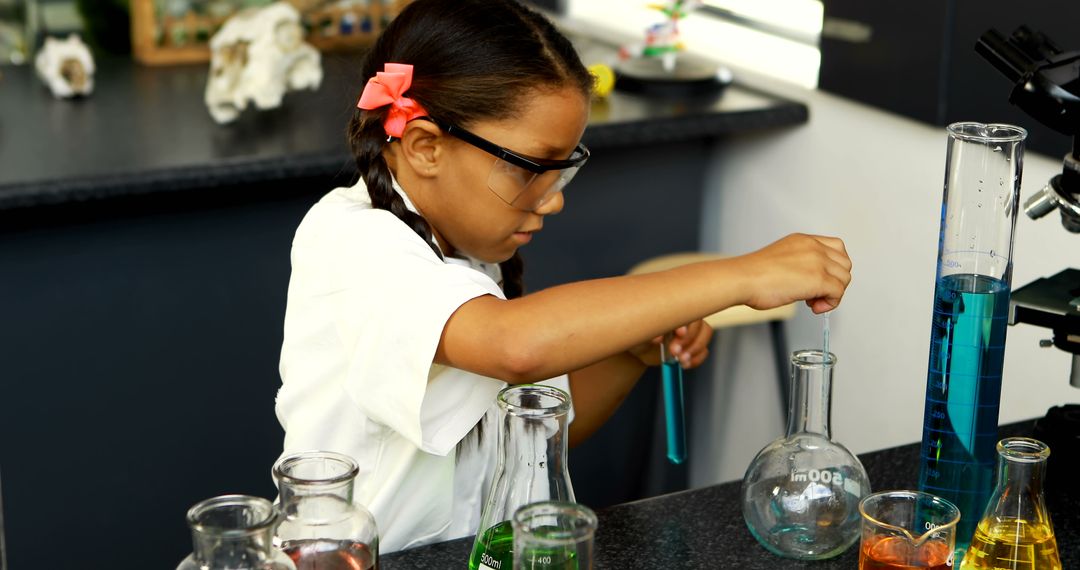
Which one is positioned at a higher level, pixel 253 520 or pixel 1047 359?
pixel 253 520

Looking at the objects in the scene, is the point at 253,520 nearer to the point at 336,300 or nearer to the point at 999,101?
the point at 336,300

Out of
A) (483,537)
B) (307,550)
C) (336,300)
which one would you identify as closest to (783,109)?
(336,300)

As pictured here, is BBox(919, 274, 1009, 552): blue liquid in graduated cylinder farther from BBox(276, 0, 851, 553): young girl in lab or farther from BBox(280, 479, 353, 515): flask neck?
BBox(280, 479, 353, 515): flask neck

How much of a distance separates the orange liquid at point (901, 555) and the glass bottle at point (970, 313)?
0.46ft

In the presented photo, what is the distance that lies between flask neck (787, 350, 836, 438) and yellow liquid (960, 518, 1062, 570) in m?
0.16

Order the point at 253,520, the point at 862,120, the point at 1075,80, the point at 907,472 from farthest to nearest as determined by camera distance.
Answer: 1. the point at 862,120
2. the point at 907,472
3. the point at 1075,80
4. the point at 253,520

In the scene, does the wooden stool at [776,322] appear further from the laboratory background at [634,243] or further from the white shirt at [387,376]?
the white shirt at [387,376]

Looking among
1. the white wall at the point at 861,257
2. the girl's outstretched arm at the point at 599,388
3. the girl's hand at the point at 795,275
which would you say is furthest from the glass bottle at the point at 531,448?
the white wall at the point at 861,257

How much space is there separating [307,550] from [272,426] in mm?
1579

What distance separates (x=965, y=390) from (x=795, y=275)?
0.17 m

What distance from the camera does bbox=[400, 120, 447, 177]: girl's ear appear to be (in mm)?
1275

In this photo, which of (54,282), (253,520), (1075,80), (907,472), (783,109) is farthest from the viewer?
(783,109)

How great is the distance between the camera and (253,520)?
78cm

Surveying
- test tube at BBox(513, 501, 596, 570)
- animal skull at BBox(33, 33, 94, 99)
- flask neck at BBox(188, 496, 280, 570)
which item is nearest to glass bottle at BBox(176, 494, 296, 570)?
flask neck at BBox(188, 496, 280, 570)
